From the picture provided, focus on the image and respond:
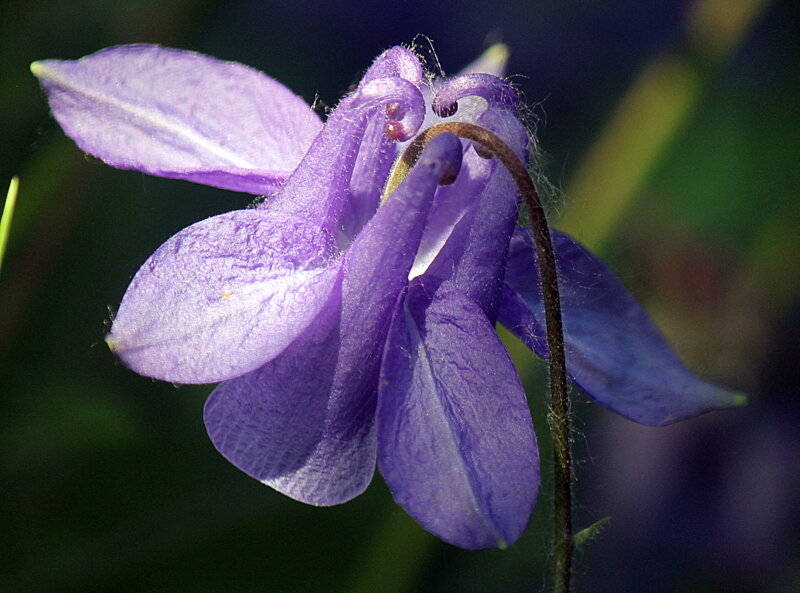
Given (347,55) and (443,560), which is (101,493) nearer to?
(443,560)

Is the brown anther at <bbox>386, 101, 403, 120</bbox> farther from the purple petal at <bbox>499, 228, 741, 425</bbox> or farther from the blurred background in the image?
the blurred background

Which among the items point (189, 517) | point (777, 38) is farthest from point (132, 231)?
point (777, 38)

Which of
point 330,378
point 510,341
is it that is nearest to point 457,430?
point 330,378

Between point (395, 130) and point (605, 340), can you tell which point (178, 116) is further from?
point (605, 340)

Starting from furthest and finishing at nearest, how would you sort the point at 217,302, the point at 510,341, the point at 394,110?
the point at 510,341, the point at 394,110, the point at 217,302

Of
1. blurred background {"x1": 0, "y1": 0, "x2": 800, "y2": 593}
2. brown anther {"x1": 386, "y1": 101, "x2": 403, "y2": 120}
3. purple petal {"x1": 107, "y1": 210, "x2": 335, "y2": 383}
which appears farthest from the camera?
blurred background {"x1": 0, "y1": 0, "x2": 800, "y2": 593}

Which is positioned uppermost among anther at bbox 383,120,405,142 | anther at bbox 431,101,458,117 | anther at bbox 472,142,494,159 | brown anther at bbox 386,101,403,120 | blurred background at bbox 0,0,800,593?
anther at bbox 431,101,458,117

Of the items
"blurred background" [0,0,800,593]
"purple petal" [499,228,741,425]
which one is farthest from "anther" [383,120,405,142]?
"blurred background" [0,0,800,593]
